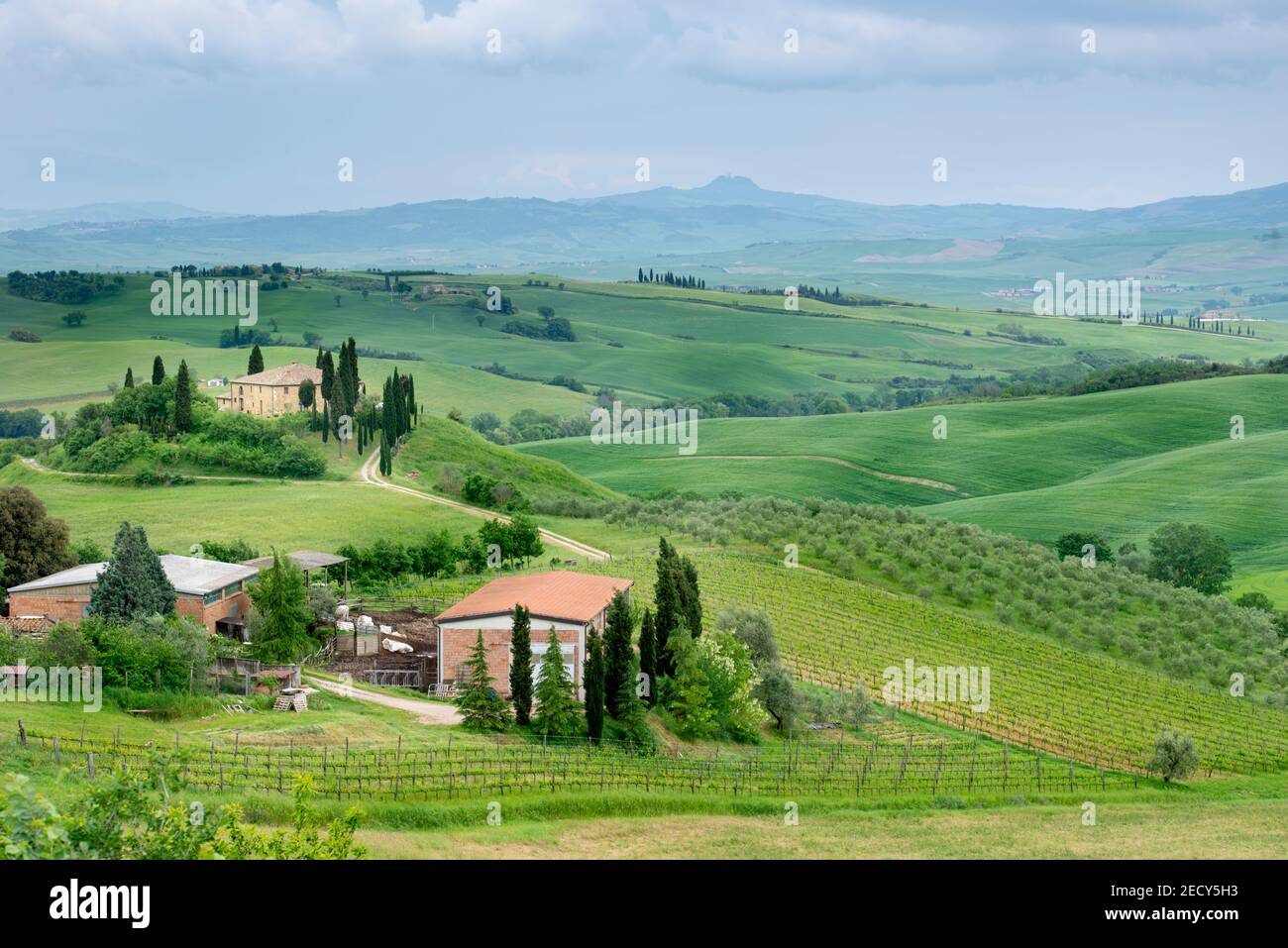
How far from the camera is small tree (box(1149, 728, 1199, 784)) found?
52.0 metres

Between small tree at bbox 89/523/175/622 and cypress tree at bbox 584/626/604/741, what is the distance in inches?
691

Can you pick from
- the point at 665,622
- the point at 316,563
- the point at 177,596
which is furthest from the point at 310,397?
the point at 665,622

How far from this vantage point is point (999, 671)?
6706cm

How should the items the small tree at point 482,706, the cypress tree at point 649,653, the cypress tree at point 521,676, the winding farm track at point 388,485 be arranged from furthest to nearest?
the winding farm track at point 388,485
the cypress tree at point 649,653
the cypress tree at point 521,676
the small tree at point 482,706

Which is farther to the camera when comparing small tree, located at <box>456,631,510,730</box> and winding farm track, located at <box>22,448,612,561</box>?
winding farm track, located at <box>22,448,612,561</box>

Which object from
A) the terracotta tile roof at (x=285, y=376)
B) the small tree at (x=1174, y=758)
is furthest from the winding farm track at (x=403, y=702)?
the terracotta tile roof at (x=285, y=376)

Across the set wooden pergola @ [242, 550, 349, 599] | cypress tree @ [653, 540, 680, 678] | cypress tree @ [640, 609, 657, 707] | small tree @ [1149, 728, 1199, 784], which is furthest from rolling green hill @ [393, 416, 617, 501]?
small tree @ [1149, 728, 1199, 784]

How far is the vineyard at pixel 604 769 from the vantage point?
36.5 metres

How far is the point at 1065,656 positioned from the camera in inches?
2844

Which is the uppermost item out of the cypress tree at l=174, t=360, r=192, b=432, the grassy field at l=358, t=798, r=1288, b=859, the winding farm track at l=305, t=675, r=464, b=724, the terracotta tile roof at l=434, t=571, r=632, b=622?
the cypress tree at l=174, t=360, r=192, b=432

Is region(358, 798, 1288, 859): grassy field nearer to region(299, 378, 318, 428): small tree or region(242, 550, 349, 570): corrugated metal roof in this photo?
region(242, 550, 349, 570): corrugated metal roof

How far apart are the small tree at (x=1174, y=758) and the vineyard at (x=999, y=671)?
6.63 ft

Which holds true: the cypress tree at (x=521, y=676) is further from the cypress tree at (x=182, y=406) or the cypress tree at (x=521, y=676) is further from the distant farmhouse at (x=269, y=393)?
the distant farmhouse at (x=269, y=393)

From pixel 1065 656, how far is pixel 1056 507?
55816 millimetres
